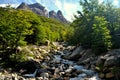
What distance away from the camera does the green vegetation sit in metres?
46.3

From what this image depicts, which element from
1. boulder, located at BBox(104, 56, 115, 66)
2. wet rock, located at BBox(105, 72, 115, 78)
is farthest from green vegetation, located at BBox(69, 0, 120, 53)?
wet rock, located at BBox(105, 72, 115, 78)

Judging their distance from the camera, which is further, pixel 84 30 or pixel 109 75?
pixel 84 30

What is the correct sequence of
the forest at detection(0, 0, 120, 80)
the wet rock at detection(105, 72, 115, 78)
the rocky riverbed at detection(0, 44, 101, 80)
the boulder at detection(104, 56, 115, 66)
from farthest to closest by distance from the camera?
1. the forest at detection(0, 0, 120, 80)
2. the boulder at detection(104, 56, 115, 66)
3. the rocky riverbed at detection(0, 44, 101, 80)
4. the wet rock at detection(105, 72, 115, 78)

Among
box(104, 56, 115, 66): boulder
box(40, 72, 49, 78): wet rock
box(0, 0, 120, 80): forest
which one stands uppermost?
box(0, 0, 120, 80): forest

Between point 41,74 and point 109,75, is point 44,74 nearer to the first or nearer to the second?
point 41,74

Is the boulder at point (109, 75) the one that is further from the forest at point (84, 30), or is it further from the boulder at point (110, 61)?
the boulder at point (110, 61)

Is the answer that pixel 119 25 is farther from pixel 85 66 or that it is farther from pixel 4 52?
pixel 4 52

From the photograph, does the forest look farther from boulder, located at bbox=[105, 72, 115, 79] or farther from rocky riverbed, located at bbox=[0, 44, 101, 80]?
rocky riverbed, located at bbox=[0, 44, 101, 80]

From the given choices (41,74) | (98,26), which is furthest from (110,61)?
(98,26)

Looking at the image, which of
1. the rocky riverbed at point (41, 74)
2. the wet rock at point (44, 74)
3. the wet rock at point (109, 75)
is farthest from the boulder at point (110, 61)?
the wet rock at point (44, 74)

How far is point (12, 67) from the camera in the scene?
41969 mm

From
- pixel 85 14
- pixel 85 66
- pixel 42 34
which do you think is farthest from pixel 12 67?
pixel 42 34

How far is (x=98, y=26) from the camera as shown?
156 feet

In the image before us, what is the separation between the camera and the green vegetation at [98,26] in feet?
152
